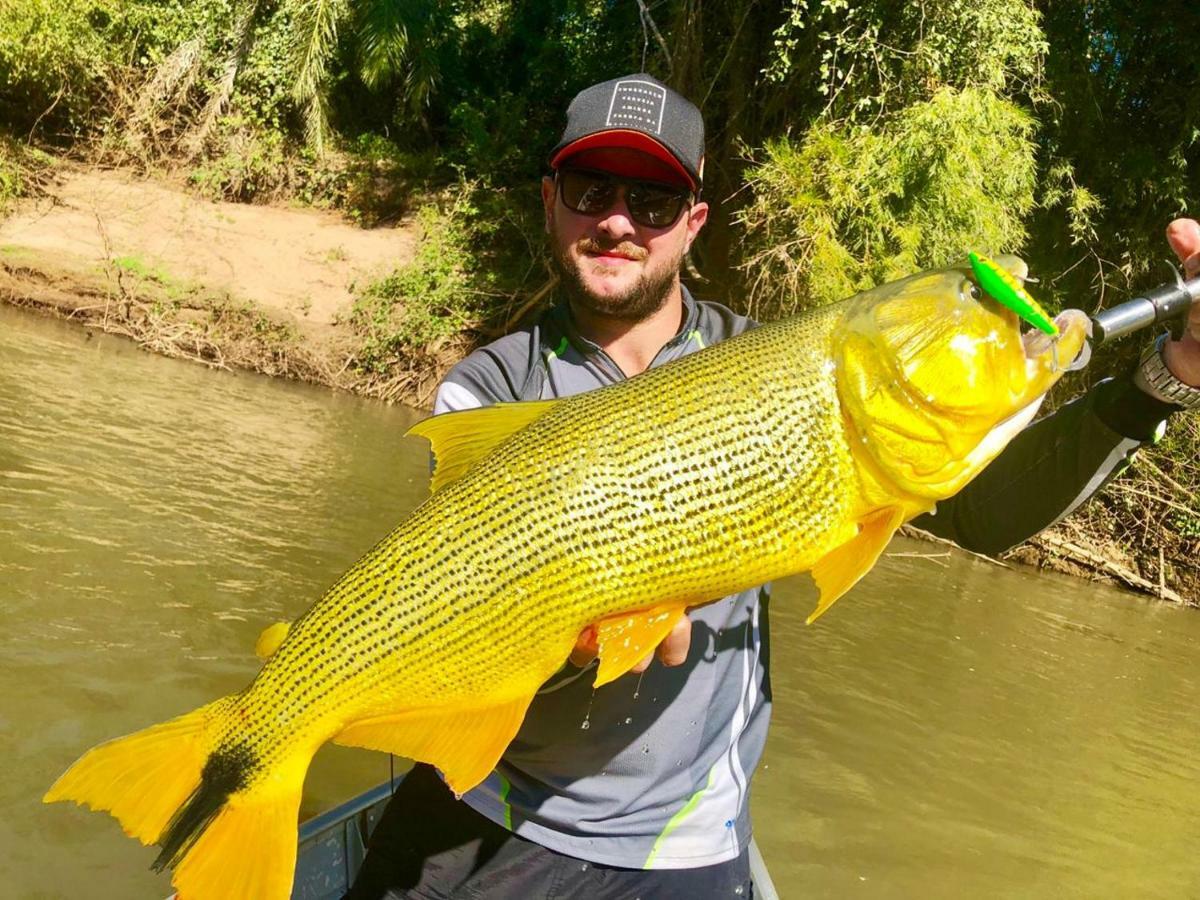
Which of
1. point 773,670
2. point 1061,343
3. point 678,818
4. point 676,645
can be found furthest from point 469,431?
point 773,670

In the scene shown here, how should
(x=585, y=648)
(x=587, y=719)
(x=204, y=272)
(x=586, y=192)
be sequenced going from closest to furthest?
(x=585, y=648)
(x=587, y=719)
(x=586, y=192)
(x=204, y=272)

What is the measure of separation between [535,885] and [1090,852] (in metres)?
4.55

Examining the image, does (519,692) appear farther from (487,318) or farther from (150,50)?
(150,50)

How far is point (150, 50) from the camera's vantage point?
19.8m

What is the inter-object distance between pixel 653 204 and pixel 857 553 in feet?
3.78

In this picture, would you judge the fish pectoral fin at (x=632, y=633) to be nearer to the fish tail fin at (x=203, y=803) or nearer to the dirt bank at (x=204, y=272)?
the fish tail fin at (x=203, y=803)

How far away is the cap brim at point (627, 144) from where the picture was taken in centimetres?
242

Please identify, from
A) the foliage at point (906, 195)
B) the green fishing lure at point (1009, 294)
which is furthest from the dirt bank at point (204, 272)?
the green fishing lure at point (1009, 294)

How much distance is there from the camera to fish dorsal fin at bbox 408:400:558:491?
79.8 inches

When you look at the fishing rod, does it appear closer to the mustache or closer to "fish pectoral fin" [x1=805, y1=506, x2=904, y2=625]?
"fish pectoral fin" [x1=805, y1=506, x2=904, y2=625]

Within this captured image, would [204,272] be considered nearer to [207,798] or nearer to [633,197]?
[633,197]

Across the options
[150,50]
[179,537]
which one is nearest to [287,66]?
[150,50]

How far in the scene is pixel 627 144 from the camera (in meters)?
2.44

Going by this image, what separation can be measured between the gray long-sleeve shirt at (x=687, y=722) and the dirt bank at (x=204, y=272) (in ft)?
→ 42.0
